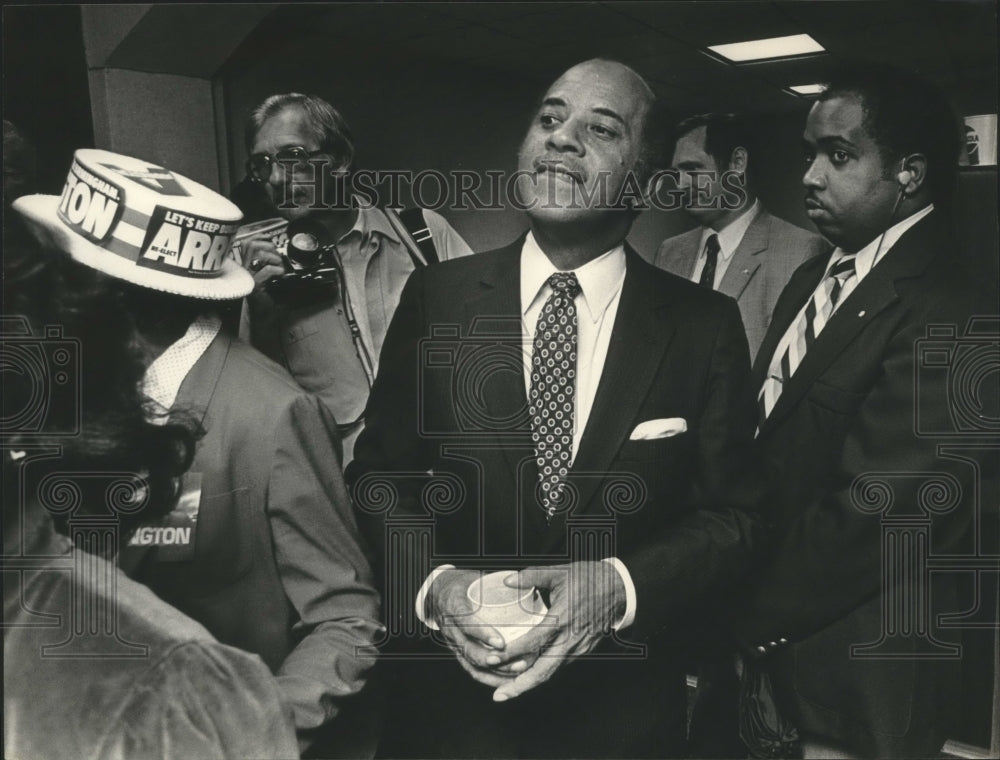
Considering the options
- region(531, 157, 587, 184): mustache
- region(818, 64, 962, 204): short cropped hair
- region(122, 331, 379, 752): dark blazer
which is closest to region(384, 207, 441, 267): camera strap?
region(531, 157, 587, 184): mustache

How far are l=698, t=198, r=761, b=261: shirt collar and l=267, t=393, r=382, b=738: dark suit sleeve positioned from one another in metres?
1.24

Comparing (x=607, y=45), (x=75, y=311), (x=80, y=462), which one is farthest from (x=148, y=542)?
(x=607, y=45)

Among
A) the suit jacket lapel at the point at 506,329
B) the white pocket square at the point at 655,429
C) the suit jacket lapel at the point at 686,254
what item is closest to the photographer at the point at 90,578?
the suit jacket lapel at the point at 506,329

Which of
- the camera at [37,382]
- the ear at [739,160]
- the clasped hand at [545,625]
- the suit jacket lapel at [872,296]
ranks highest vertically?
the ear at [739,160]

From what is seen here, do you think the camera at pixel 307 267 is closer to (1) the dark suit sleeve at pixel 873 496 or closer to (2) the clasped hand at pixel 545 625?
(2) the clasped hand at pixel 545 625

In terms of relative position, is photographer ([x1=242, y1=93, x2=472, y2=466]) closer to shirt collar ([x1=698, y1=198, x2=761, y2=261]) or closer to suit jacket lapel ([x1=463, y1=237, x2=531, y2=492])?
suit jacket lapel ([x1=463, y1=237, x2=531, y2=492])

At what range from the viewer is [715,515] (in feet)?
8.86

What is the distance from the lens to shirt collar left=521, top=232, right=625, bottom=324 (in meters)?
2.72

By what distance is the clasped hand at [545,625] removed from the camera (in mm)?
2646

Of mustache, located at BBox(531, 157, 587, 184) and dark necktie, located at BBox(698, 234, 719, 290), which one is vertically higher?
mustache, located at BBox(531, 157, 587, 184)

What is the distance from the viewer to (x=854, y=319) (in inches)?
105

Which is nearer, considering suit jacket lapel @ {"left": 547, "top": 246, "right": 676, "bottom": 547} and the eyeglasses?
suit jacket lapel @ {"left": 547, "top": 246, "right": 676, "bottom": 547}

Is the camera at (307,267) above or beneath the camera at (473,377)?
above

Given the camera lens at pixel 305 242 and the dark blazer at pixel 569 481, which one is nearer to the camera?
the dark blazer at pixel 569 481
